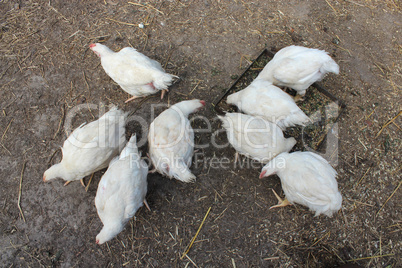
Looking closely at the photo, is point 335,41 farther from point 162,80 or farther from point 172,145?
point 172,145

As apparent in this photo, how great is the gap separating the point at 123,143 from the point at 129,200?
29.8 inches

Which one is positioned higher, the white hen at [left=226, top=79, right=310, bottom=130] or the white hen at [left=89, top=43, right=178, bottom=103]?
the white hen at [left=226, top=79, right=310, bottom=130]

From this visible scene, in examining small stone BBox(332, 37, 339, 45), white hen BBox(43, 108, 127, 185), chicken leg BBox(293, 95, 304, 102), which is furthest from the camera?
small stone BBox(332, 37, 339, 45)

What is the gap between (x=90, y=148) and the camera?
99.2 inches

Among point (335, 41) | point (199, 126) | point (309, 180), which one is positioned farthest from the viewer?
point (335, 41)

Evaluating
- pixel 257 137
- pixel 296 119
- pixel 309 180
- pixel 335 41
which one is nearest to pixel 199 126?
pixel 257 137

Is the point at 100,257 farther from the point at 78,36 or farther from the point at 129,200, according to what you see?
the point at 78,36

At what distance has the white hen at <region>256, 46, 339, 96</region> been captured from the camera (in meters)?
2.81

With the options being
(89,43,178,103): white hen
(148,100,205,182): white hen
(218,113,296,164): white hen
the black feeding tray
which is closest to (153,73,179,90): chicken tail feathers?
(89,43,178,103): white hen

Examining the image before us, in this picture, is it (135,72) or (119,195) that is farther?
(135,72)

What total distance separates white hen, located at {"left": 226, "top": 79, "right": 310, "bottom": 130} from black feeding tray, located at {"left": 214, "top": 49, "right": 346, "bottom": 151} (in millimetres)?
378

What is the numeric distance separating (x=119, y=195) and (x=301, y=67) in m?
2.55

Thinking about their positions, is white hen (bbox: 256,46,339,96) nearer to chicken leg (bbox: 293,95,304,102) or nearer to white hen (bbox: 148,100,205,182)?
chicken leg (bbox: 293,95,304,102)

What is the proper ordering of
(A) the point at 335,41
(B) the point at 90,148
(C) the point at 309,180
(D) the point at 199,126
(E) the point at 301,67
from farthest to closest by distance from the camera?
(A) the point at 335,41 < (D) the point at 199,126 < (E) the point at 301,67 < (B) the point at 90,148 < (C) the point at 309,180
